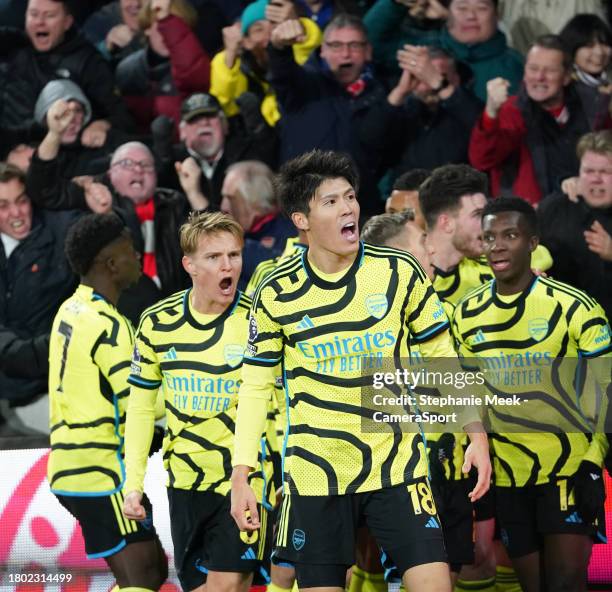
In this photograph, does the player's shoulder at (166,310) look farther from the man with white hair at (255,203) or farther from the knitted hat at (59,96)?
the knitted hat at (59,96)

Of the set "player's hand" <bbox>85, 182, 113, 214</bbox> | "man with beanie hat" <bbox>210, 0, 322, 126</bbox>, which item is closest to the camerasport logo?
"player's hand" <bbox>85, 182, 113, 214</bbox>

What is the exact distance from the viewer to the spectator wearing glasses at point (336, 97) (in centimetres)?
890

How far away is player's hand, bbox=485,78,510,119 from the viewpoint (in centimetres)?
852

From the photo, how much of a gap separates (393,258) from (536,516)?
1.81 metres

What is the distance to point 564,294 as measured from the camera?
19.9ft

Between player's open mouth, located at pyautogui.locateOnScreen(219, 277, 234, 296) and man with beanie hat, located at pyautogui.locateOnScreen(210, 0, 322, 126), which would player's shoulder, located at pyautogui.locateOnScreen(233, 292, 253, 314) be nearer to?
player's open mouth, located at pyautogui.locateOnScreen(219, 277, 234, 296)

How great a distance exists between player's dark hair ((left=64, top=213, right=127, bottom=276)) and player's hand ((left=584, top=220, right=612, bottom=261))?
2.98 m

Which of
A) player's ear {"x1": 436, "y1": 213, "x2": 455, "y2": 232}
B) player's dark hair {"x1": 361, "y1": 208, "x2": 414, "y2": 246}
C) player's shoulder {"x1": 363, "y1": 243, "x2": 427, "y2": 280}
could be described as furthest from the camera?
player's ear {"x1": 436, "y1": 213, "x2": 455, "y2": 232}

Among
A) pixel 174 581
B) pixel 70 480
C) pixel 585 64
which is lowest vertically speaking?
pixel 174 581

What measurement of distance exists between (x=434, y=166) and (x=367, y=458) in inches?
170

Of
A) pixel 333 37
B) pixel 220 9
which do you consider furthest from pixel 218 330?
pixel 220 9

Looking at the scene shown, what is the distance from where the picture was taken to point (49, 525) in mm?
7098

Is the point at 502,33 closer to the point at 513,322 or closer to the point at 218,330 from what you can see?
the point at 513,322

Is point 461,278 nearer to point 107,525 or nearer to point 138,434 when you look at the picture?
point 138,434
